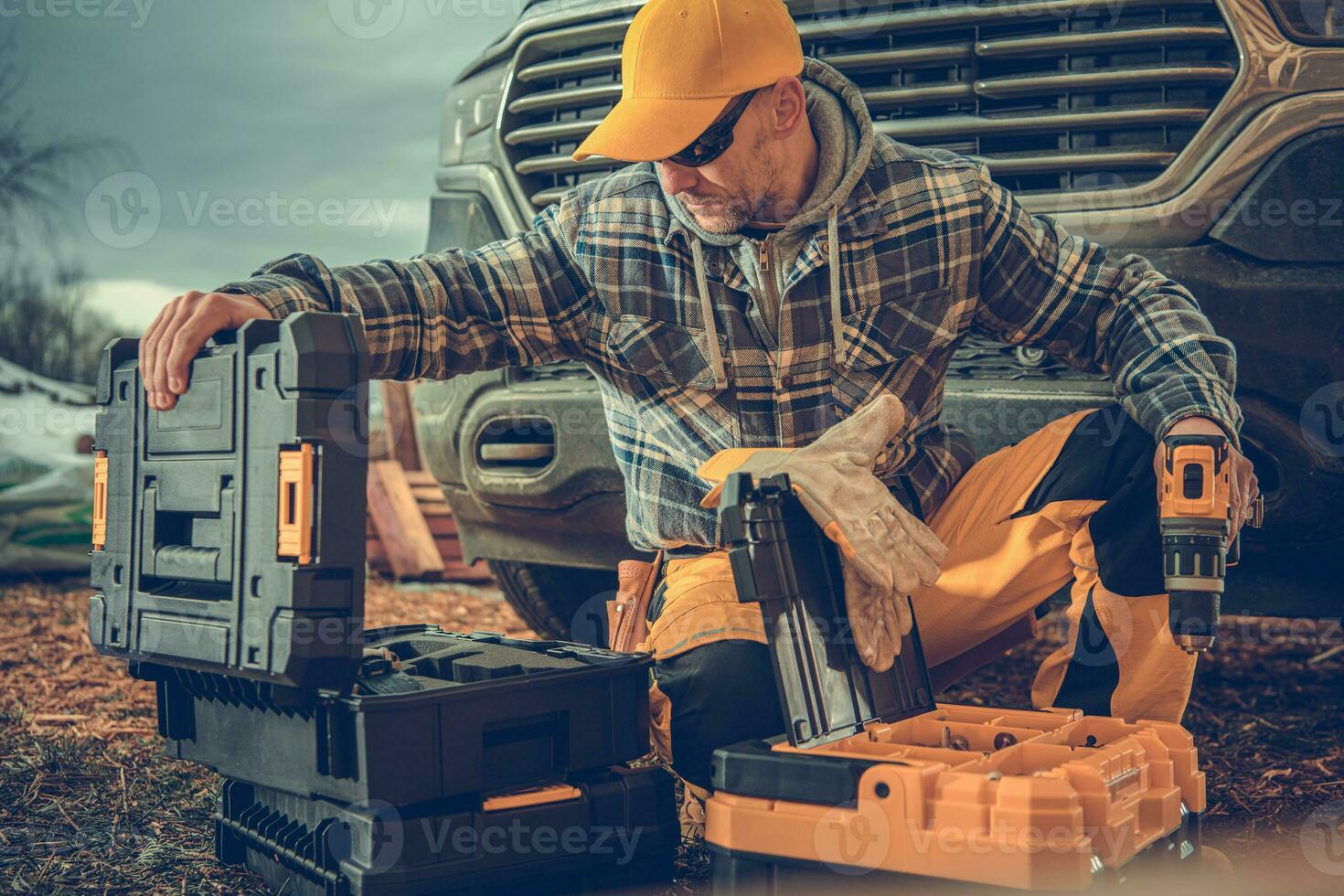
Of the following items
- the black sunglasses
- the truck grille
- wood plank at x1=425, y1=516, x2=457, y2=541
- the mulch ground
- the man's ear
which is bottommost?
the mulch ground

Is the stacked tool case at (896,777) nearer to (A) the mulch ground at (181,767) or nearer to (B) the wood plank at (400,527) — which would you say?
(A) the mulch ground at (181,767)

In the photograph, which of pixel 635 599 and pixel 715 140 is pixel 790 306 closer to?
pixel 715 140

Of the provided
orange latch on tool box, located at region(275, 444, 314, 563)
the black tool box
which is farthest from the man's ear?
the black tool box

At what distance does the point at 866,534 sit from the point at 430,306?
3.25 ft

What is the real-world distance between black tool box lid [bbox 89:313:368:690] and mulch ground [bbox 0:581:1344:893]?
0.40m

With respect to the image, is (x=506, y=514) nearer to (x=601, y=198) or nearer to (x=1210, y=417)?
(x=601, y=198)

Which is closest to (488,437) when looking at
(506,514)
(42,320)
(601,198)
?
(506,514)

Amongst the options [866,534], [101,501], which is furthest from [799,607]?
[101,501]

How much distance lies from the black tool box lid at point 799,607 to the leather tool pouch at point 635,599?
27.4 inches

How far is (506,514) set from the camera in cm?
341

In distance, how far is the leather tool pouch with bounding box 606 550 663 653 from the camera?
2.70 metres

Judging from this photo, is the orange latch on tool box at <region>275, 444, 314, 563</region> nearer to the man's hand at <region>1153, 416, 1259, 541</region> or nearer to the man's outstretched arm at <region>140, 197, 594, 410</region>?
the man's outstretched arm at <region>140, 197, 594, 410</region>

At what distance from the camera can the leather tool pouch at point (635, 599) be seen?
2.70m

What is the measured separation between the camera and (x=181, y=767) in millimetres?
2941
